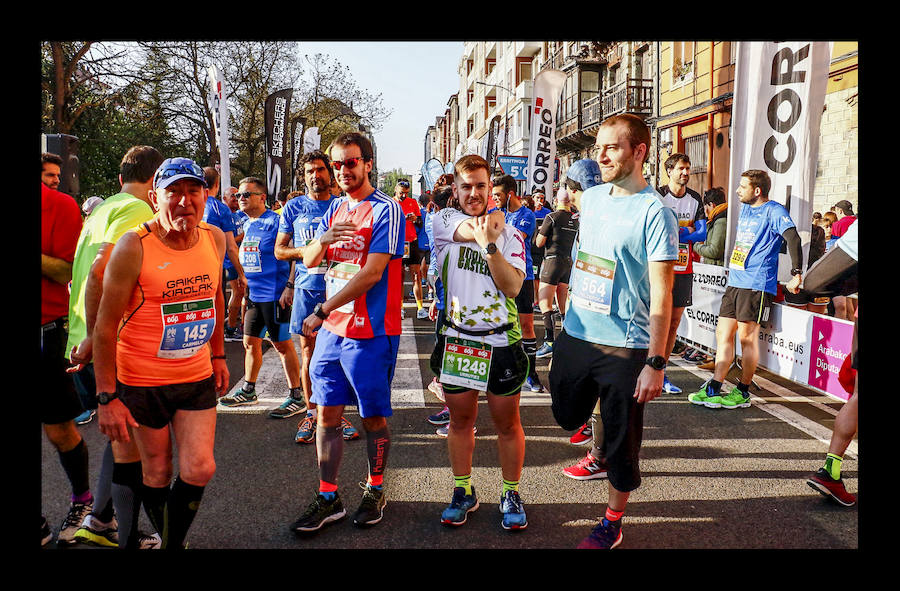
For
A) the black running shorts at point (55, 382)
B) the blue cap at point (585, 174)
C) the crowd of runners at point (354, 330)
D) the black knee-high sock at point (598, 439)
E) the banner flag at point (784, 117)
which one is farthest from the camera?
the banner flag at point (784, 117)

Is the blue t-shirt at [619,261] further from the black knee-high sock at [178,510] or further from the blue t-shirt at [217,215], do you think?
the blue t-shirt at [217,215]

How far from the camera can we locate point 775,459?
472cm

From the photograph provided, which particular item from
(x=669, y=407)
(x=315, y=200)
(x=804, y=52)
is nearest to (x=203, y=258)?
(x=315, y=200)

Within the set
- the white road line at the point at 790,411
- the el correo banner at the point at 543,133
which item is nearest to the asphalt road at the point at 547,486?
the white road line at the point at 790,411

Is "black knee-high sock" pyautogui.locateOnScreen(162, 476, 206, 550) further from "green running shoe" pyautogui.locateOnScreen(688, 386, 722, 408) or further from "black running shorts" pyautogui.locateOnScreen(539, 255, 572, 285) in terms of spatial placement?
"black running shorts" pyautogui.locateOnScreen(539, 255, 572, 285)

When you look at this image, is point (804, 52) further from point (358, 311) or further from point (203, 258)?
point (203, 258)

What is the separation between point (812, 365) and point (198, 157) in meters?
31.9

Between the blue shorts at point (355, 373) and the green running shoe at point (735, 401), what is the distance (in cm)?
379

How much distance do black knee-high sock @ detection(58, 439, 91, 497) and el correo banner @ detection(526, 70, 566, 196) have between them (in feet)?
39.4

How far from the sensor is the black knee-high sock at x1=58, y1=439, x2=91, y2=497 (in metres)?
3.50

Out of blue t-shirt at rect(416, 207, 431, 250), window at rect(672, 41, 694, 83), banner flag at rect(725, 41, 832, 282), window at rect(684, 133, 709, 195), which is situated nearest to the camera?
banner flag at rect(725, 41, 832, 282)

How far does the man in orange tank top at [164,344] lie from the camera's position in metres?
2.73

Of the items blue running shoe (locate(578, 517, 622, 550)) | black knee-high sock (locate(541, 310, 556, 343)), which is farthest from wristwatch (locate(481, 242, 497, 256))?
black knee-high sock (locate(541, 310, 556, 343))
